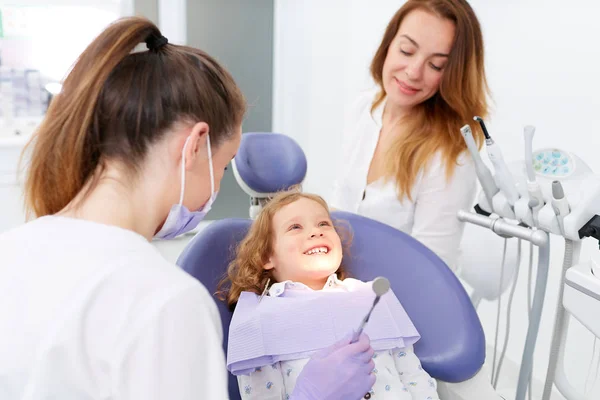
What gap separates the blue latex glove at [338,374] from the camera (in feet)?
3.18

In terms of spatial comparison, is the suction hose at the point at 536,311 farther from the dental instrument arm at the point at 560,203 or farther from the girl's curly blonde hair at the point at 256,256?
the girl's curly blonde hair at the point at 256,256

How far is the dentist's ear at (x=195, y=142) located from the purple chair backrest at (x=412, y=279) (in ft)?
1.76

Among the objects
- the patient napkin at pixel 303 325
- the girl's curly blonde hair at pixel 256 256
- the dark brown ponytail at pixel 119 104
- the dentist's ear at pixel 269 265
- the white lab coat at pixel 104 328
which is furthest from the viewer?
the dentist's ear at pixel 269 265

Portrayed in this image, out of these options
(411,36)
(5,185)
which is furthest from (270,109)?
(411,36)

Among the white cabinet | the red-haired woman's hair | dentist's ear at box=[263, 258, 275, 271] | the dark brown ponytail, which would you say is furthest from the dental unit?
the white cabinet

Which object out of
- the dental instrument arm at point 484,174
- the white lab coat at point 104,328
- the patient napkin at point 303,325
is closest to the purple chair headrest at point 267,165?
the patient napkin at point 303,325

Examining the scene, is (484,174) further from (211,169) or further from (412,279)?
(211,169)

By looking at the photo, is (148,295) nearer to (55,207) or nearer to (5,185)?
(55,207)

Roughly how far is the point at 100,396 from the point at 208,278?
0.69m

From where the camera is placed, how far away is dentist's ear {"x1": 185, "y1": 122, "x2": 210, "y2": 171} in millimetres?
833

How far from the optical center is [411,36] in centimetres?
161

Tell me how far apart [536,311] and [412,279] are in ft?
0.97

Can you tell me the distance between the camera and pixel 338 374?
3.23 ft

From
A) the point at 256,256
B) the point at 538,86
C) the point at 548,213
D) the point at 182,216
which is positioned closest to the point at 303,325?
the point at 256,256
